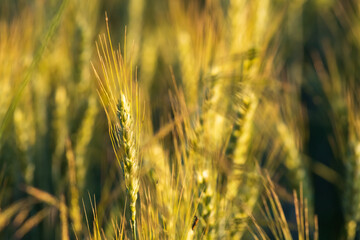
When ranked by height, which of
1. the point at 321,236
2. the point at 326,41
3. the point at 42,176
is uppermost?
the point at 326,41

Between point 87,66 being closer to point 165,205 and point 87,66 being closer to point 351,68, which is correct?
point 165,205

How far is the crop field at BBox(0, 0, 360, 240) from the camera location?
776mm

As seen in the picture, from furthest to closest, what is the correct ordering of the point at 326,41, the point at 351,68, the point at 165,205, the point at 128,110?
1. the point at 326,41
2. the point at 351,68
3. the point at 165,205
4. the point at 128,110

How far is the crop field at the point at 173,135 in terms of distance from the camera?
2.55ft

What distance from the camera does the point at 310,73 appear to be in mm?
1826

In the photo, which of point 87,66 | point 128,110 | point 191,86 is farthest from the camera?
point 87,66

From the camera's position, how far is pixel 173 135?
32.0 inches

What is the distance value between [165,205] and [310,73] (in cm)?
124

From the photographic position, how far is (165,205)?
31.8 inches

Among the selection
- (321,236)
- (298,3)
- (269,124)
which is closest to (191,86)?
(269,124)

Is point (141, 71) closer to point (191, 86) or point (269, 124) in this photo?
point (191, 86)

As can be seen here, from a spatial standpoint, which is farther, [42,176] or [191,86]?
[42,176]

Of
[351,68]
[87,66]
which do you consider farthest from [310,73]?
[87,66]

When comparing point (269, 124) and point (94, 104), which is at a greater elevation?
point (94, 104)
